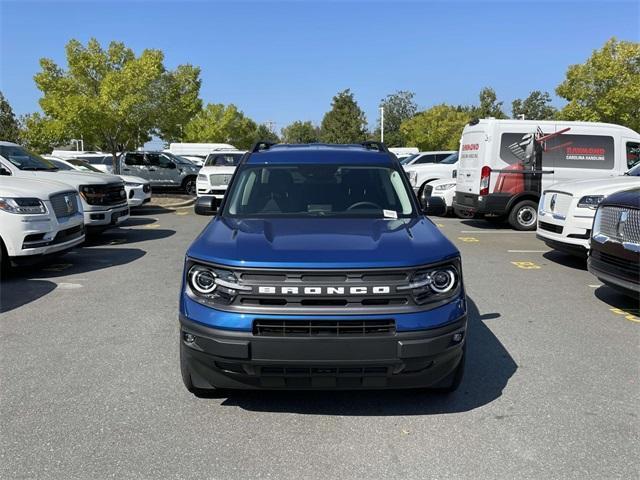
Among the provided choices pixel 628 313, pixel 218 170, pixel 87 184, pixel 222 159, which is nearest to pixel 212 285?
pixel 628 313

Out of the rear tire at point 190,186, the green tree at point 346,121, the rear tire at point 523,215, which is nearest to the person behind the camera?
the rear tire at point 523,215

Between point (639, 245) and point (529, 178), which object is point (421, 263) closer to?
point (639, 245)

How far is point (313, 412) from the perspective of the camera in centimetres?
358

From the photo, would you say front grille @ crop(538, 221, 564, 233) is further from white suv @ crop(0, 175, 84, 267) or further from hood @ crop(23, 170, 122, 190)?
hood @ crop(23, 170, 122, 190)

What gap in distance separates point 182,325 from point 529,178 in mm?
10892

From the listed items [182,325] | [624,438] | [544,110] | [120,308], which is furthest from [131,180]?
[544,110]

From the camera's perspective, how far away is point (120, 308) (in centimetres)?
600

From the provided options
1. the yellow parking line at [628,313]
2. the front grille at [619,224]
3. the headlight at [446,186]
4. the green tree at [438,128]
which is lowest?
the yellow parking line at [628,313]

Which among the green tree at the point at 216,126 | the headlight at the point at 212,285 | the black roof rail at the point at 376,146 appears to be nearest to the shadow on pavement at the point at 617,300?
the black roof rail at the point at 376,146

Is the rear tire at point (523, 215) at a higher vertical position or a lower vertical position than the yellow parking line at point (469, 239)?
higher

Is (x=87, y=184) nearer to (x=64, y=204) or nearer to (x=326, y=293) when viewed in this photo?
(x=64, y=204)

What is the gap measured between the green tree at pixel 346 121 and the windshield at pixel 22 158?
227 feet

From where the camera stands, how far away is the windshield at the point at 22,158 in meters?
9.55

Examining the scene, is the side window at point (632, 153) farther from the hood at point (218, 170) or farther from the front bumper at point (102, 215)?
the front bumper at point (102, 215)
